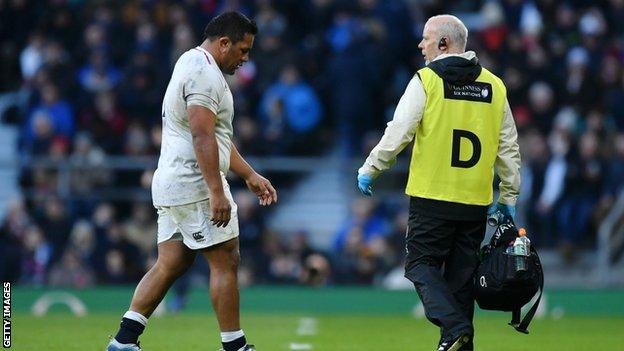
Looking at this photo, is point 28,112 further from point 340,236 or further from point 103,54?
point 340,236

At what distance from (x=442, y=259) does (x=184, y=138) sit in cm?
199

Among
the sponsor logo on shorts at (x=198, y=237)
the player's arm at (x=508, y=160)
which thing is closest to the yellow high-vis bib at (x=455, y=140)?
the player's arm at (x=508, y=160)

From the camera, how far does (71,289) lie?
19.4 m

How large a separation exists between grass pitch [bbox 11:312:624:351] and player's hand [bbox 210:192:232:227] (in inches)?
110

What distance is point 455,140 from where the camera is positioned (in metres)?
9.41

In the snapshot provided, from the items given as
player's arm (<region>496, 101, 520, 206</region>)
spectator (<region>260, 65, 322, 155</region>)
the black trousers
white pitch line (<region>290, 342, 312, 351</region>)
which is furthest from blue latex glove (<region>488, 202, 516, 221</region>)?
spectator (<region>260, 65, 322, 155</region>)

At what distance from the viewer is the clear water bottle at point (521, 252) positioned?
941cm

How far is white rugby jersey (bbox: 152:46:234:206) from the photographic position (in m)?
9.26

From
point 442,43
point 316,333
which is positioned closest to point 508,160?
point 442,43

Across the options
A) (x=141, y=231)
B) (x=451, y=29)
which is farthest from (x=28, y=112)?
(x=451, y=29)

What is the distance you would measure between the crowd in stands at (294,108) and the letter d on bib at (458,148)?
401 inches

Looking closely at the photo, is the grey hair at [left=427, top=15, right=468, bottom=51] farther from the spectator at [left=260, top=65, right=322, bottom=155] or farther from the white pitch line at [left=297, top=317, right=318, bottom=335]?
the spectator at [left=260, top=65, right=322, bottom=155]

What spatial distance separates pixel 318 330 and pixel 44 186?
714 centimetres

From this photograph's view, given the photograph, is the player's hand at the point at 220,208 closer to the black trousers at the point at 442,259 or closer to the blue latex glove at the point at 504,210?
the black trousers at the point at 442,259
